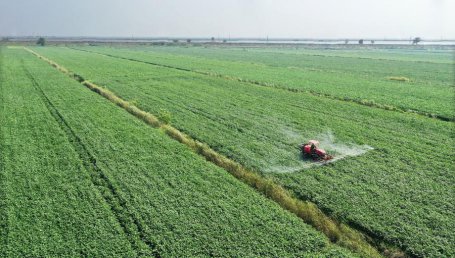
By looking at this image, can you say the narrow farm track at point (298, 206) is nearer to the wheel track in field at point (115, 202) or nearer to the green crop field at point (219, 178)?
the green crop field at point (219, 178)

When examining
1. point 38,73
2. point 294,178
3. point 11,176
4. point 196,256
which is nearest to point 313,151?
point 294,178

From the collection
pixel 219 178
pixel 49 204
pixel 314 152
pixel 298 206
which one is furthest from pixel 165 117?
pixel 298 206

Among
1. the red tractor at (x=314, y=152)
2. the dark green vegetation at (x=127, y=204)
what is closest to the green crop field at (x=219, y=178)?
the dark green vegetation at (x=127, y=204)

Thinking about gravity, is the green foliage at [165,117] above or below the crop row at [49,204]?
above

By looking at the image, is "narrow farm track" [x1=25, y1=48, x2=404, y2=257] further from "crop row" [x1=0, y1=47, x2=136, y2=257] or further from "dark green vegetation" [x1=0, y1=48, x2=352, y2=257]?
"crop row" [x1=0, y1=47, x2=136, y2=257]

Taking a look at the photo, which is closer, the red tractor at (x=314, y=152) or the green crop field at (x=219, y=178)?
the green crop field at (x=219, y=178)

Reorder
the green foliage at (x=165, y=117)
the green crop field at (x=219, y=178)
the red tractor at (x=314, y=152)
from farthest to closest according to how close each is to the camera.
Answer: the green foliage at (x=165, y=117) → the red tractor at (x=314, y=152) → the green crop field at (x=219, y=178)

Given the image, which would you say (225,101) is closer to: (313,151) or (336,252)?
(313,151)
